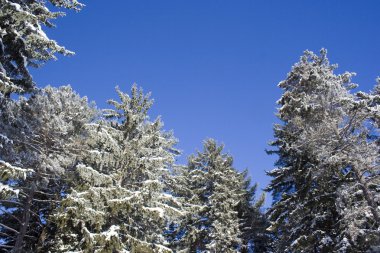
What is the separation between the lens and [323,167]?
1580cm

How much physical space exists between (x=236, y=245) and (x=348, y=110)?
1311cm

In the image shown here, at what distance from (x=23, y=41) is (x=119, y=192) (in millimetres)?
7299

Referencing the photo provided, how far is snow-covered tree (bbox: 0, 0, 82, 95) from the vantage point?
36.2ft

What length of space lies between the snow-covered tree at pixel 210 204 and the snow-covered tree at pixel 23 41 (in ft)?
38.2

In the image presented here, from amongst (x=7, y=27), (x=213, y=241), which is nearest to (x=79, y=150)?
(x=7, y=27)

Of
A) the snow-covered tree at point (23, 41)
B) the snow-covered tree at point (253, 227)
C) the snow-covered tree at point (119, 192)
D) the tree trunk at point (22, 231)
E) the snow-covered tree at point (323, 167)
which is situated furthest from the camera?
the snow-covered tree at point (253, 227)

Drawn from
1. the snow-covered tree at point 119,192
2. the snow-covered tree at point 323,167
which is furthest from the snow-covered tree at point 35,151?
the snow-covered tree at point 323,167

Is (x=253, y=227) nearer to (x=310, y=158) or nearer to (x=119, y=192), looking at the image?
(x=310, y=158)

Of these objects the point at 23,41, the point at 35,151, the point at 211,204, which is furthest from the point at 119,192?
the point at 211,204

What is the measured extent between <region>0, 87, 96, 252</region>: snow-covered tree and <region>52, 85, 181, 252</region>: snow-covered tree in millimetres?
1676

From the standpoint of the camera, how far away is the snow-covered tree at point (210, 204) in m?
22.2

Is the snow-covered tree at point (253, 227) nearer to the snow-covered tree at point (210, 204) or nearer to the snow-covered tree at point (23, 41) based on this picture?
the snow-covered tree at point (210, 204)

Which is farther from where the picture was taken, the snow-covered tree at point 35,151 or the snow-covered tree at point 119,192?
the snow-covered tree at point 119,192

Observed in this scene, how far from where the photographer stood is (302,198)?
1920 centimetres
